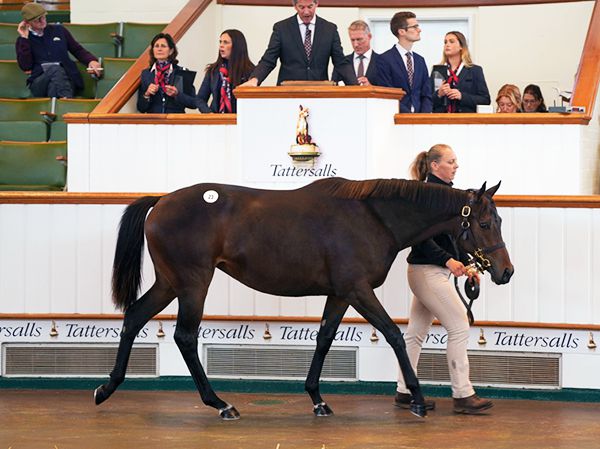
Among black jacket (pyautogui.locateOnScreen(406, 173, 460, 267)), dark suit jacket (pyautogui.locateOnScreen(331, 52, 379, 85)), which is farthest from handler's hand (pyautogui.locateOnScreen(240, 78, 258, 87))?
black jacket (pyautogui.locateOnScreen(406, 173, 460, 267))

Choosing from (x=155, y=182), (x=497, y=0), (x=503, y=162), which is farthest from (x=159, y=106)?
(x=497, y=0)

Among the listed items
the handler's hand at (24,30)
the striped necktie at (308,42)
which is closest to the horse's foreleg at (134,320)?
the striped necktie at (308,42)

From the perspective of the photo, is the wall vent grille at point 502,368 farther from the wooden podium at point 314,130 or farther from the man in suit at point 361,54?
the man in suit at point 361,54

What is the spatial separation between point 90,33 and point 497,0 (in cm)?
405

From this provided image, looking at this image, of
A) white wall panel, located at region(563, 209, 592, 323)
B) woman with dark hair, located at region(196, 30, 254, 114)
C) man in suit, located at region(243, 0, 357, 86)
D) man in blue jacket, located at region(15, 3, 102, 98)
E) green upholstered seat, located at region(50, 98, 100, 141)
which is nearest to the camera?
white wall panel, located at region(563, 209, 592, 323)

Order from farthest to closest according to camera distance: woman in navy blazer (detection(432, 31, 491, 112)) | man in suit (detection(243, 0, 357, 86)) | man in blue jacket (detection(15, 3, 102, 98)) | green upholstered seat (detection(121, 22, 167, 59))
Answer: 1. green upholstered seat (detection(121, 22, 167, 59))
2. man in blue jacket (detection(15, 3, 102, 98))
3. woman in navy blazer (detection(432, 31, 491, 112))
4. man in suit (detection(243, 0, 357, 86))

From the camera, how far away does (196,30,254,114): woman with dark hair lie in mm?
11211

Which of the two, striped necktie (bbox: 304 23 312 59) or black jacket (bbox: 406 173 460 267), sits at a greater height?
striped necktie (bbox: 304 23 312 59)

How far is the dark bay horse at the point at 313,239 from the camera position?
28.8 feet

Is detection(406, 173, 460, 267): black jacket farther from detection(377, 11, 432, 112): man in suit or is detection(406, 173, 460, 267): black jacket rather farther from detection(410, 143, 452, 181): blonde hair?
detection(377, 11, 432, 112): man in suit

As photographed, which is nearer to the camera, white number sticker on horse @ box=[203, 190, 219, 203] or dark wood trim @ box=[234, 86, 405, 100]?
white number sticker on horse @ box=[203, 190, 219, 203]

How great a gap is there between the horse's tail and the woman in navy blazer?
106 inches

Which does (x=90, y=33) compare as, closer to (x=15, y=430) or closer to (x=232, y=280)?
(x=232, y=280)

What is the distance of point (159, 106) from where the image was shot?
11.2 m
